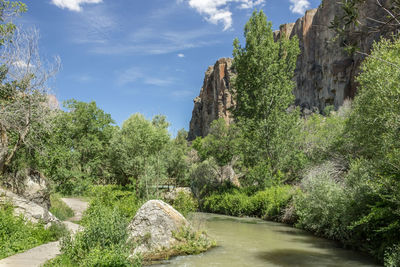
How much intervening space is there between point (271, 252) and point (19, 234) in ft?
28.8

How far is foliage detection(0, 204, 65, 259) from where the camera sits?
28.1 feet

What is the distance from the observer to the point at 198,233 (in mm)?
12734

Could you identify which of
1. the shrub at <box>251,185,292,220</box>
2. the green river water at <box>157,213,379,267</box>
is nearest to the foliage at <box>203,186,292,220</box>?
the shrub at <box>251,185,292,220</box>

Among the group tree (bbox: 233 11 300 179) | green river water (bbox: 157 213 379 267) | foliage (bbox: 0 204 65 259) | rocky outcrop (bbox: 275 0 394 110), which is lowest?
green river water (bbox: 157 213 379 267)

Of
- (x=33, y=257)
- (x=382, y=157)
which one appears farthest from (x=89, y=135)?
(x=382, y=157)

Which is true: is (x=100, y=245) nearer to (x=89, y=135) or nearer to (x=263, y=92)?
(x=89, y=135)

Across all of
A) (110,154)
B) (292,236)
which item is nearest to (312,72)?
(110,154)

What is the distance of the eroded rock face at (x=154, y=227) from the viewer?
11297 mm

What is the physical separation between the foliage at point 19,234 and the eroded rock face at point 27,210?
0.40m

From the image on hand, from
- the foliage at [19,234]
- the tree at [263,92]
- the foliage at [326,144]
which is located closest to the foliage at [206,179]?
the tree at [263,92]

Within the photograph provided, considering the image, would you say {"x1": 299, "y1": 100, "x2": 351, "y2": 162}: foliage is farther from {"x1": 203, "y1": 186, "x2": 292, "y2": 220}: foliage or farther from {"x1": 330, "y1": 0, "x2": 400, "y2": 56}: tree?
{"x1": 330, "y1": 0, "x2": 400, "y2": 56}: tree

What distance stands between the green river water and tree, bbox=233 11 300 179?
1000 centimetres

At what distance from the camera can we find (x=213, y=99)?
10481 centimetres

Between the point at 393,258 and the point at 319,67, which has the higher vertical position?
the point at 319,67
